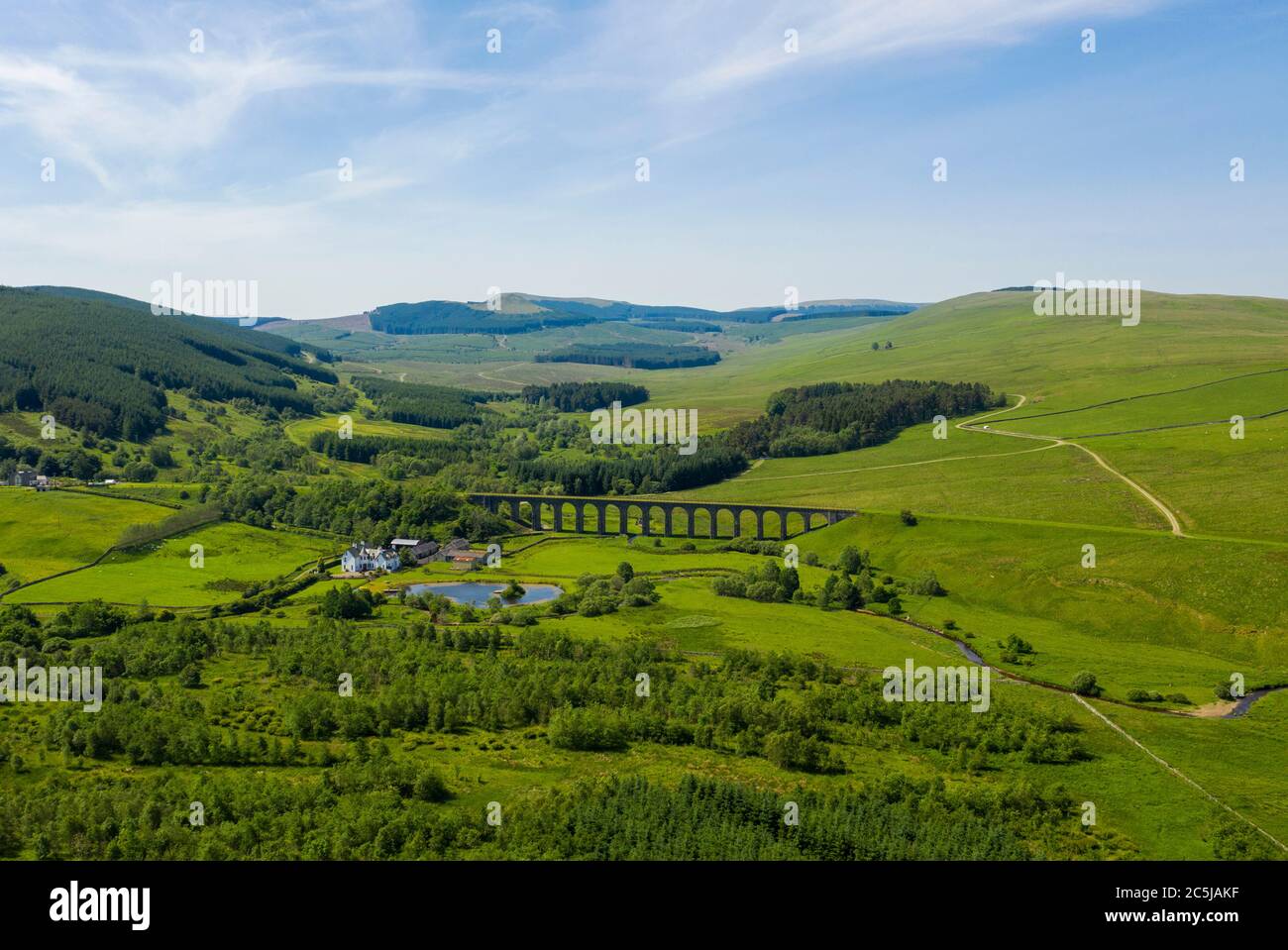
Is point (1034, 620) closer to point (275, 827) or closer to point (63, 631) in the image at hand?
point (275, 827)

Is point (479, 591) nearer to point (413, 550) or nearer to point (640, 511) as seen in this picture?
point (413, 550)

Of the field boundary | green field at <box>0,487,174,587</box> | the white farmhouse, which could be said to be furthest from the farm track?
green field at <box>0,487,174,587</box>

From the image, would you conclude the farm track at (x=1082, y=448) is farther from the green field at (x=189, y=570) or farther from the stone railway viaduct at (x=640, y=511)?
the green field at (x=189, y=570)

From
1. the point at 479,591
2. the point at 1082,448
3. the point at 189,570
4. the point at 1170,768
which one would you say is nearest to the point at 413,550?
the point at 479,591

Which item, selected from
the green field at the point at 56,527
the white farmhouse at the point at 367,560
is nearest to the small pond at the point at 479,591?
the white farmhouse at the point at 367,560

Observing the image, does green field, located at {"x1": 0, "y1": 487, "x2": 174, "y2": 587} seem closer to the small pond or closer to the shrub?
the small pond

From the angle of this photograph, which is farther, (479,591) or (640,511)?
(640,511)
